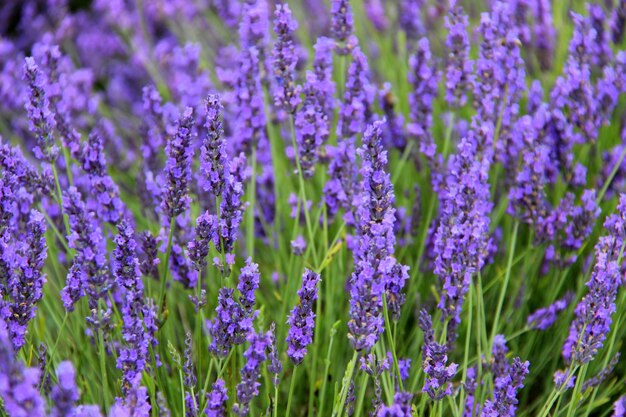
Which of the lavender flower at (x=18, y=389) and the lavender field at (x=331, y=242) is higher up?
the lavender field at (x=331, y=242)

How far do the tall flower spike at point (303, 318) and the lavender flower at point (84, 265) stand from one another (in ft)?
1.57

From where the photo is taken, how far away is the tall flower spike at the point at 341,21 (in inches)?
90.2

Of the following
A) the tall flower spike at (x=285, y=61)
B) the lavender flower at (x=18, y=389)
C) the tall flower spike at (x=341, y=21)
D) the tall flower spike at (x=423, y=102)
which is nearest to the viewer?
the lavender flower at (x=18, y=389)

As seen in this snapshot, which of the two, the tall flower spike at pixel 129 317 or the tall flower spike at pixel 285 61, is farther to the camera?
the tall flower spike at pixel 285 61

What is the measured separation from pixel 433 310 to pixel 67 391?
1.47 m

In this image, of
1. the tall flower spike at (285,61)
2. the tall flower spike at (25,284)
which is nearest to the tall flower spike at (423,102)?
the tall flower spike at (285,61)

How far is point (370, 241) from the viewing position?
5.16 ft

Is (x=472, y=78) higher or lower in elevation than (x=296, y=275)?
higher

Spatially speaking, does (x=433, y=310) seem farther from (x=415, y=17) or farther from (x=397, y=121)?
(x=415, y=17)

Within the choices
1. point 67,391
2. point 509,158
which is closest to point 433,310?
point 509,158

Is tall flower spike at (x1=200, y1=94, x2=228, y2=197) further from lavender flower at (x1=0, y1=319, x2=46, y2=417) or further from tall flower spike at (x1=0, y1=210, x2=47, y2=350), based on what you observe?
lavender flower at (x1=0, y1=319, x2=46, y2=417)

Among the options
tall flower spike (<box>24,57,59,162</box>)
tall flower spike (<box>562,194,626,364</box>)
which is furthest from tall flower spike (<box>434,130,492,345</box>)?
tall flower spike (<box>24,57,59,162</box>)

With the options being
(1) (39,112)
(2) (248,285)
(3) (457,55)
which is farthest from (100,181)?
(3) (457,55)

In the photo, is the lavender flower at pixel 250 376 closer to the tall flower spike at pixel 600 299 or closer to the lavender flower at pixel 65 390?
the lavender flower at pixel 65 390
